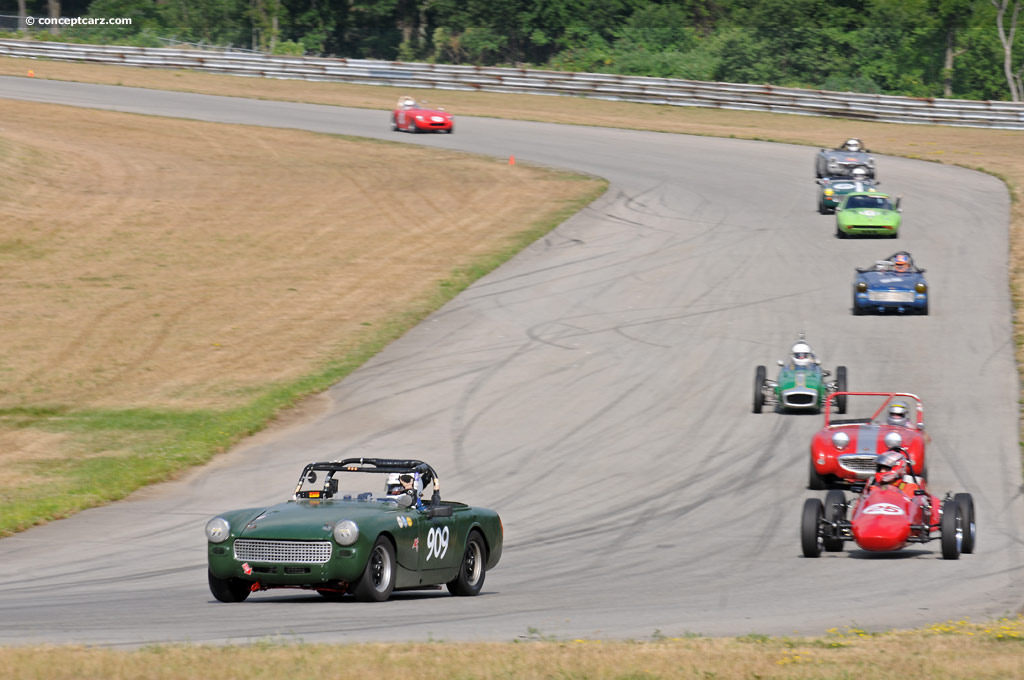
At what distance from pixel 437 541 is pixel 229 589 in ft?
6.49

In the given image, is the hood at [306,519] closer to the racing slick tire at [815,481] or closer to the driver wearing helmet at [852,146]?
the racing slick tire at [815,481]

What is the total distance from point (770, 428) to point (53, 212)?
2683cm

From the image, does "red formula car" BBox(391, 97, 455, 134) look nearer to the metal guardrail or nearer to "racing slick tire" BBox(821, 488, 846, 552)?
the metal guardrail

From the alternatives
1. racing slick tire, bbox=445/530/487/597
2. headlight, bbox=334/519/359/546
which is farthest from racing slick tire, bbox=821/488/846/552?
headlight, bbox=334/519/359/546

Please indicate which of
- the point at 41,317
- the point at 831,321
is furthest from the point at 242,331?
the point at 831,321

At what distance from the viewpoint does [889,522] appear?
15.6 meters

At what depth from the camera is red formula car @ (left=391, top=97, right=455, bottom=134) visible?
57219 millimetres

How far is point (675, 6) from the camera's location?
89.7 m

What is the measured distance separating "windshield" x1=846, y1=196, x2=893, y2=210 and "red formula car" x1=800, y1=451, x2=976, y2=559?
25013 millimetres

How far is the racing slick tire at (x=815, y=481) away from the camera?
19453mm

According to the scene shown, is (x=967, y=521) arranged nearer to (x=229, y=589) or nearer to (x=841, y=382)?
(x=229, y=589)

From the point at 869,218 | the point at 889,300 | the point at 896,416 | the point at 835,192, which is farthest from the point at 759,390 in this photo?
the point at 835,192

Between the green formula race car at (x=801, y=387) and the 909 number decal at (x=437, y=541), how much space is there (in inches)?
477

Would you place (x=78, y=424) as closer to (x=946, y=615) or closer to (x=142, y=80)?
(x=946, y=615)
